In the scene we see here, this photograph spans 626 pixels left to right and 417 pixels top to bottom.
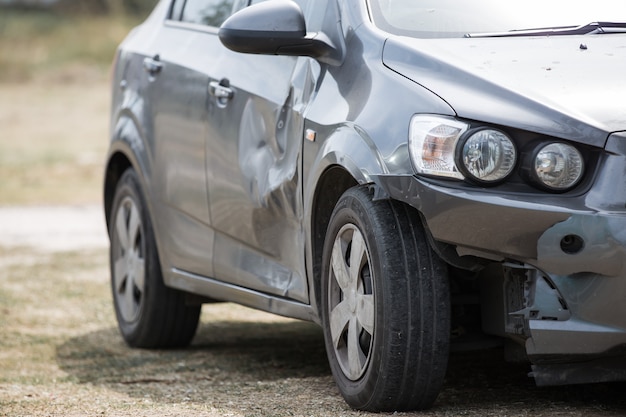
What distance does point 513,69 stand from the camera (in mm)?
4129

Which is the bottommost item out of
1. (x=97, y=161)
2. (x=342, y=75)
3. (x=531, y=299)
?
(x=97, y=161)

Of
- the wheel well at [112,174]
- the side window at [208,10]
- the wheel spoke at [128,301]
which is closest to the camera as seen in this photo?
the side window at [208,10]

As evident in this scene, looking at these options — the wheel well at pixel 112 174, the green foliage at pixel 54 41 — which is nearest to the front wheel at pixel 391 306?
the wheel well at pixel 112 174

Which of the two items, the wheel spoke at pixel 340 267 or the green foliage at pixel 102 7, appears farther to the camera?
the green foliage at pixel 102 7

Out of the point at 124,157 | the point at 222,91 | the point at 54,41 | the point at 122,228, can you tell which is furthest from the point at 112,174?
the point at 54,41

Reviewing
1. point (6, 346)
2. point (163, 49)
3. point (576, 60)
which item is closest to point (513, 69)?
point (576, 60)

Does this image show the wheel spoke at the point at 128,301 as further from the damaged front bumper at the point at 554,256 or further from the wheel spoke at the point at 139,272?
the damaged front bumper at the point at 554,256

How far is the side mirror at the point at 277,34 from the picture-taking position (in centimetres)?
466

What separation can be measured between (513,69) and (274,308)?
1540 mm

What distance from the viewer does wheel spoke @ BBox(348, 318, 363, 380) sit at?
449 cm

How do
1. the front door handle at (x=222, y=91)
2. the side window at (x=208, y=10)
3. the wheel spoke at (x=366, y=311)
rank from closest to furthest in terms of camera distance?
1. the wheel spoke at (x=366, y=311)
2. the front door handle at (x=222, y=91)
3. the side window at (x=208, y=10)

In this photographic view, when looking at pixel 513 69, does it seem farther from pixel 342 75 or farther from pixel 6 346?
pixel 6 346

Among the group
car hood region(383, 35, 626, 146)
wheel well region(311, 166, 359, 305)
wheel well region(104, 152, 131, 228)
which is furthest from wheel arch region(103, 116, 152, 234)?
car hood region(383, 35, 626, 146)

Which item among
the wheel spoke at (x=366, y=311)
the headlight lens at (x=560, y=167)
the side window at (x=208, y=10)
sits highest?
the side window at (x=208, y=10)
